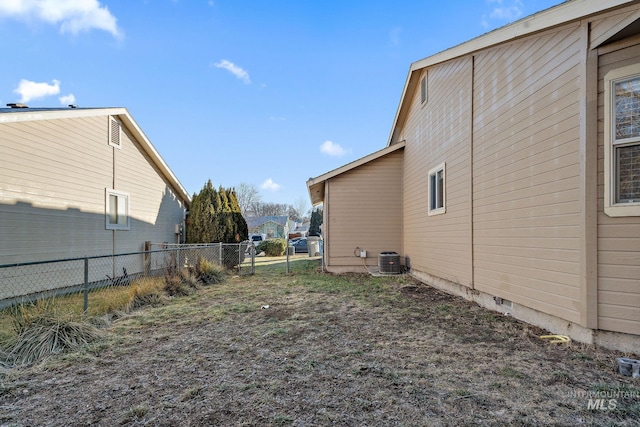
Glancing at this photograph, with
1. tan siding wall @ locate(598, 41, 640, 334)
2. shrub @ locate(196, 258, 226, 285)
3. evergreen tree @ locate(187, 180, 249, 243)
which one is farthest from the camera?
evergreen tree @ locate(187, 180, 249, 243)

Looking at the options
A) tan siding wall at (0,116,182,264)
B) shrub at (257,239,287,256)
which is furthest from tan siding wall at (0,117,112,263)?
shrub at (257,239,287,256)

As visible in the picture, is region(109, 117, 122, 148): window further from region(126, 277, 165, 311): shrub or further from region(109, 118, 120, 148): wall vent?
region(126, 277, 165, 311): shrub

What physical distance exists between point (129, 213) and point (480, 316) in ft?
33.4

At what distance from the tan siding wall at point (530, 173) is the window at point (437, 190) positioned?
145 cm

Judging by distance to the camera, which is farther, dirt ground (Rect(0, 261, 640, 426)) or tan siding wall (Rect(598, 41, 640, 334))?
tan siding wall (Rect(598, 41, 640, 334))

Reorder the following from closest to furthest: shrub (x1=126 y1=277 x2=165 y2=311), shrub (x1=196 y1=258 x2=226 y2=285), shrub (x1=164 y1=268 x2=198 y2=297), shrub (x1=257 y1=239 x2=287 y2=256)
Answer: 1. shrub (x1=126 y1=277 x2=165 y2=311)
2. shrub (x1=164 y1=268 x2=198 y2=297)
3. shrub (x1=196 y1=258 x2=226 y2=285)
4. shrub (x1=257 y1=239 x2=287 y2=256)

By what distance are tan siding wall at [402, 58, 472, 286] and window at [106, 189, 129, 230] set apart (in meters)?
8.95

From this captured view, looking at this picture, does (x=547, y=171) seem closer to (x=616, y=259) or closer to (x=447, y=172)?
(x=616, y=259)

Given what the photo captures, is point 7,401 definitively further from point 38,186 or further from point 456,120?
point 456,120

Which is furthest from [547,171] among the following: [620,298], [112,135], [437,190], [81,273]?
[112,135]

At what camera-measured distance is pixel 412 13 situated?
11.2 meters

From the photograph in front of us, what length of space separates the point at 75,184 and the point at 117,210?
6.05 feet

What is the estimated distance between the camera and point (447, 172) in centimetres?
716

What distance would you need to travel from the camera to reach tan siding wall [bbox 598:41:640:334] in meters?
3.26
